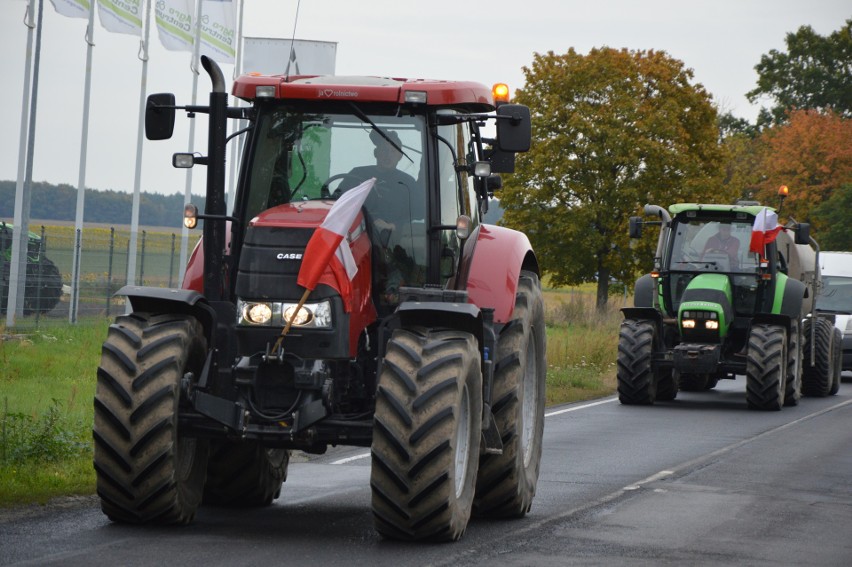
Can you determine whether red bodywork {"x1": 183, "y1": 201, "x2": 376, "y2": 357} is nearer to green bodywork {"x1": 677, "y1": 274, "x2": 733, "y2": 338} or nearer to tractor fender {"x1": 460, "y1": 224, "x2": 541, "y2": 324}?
tractor fender {"x1": 460, "y1": 224, "x2": 541, "y2": 324}

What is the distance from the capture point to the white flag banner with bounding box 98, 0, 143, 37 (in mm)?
27734

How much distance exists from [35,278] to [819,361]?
13.6m

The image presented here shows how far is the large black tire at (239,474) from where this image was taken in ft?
32.2

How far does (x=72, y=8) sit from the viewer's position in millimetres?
26453

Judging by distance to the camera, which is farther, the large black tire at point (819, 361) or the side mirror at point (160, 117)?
the large black tire at point (819, 361)

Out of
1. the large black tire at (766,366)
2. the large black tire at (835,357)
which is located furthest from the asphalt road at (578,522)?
the large black tire at (835,357)

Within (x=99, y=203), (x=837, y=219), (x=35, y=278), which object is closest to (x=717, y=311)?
(x=35, y=278)

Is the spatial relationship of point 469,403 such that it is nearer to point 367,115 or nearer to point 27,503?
point 367,115

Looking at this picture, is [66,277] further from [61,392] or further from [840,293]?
[840,293]

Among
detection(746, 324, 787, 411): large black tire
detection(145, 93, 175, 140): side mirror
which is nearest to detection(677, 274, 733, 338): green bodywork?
detection(746, 324, 787, 411): large black tire

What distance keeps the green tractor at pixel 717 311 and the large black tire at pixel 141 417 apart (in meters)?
13.0

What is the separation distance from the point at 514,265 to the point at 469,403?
156 cm

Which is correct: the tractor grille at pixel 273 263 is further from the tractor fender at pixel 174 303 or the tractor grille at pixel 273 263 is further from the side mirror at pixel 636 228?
the side mirror at pixel 636 228

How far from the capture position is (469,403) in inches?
341
